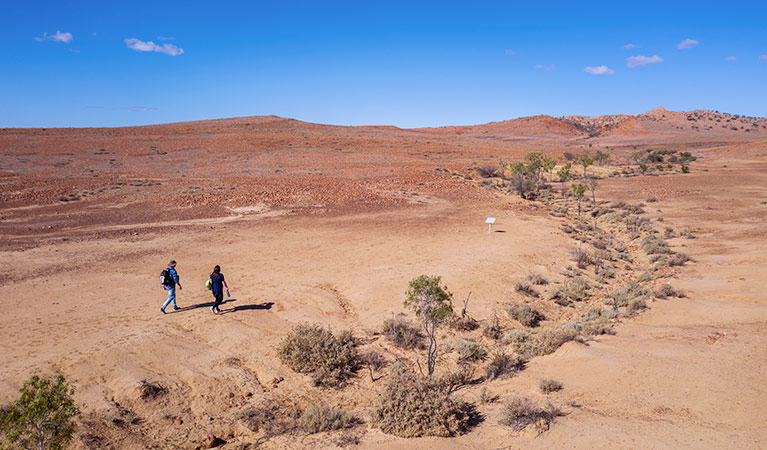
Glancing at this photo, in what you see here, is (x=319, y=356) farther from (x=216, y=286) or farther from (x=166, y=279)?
→ (x=166, y=279)

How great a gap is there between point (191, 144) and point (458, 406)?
206 feet

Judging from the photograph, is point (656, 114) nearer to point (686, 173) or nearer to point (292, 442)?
point (686, 173)

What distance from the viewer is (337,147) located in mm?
64062

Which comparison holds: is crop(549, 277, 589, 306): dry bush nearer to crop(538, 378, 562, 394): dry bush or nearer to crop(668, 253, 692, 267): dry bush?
crop(668, 253, 692, 267): dry bush

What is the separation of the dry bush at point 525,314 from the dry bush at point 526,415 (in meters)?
4.99

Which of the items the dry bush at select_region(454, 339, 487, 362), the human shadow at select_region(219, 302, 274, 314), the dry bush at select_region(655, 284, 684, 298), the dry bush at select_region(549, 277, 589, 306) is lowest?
the dry bush at select_region(454, 339, 487, 362)

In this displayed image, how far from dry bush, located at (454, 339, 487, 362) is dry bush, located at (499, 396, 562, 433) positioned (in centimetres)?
288

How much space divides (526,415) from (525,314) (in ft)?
18.4

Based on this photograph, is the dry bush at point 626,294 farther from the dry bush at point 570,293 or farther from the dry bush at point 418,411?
the dry bush at point 418,411

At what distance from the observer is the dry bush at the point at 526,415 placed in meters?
6.61

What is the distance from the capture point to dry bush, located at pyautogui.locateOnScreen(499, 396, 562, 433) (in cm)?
661

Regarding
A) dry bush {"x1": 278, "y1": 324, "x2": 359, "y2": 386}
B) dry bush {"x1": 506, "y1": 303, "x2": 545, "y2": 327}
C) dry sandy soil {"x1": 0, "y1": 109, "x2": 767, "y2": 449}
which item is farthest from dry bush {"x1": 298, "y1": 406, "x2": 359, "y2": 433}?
dry bush {"x1": 506, "y1": 303, "x2": 545, "y2": 327}

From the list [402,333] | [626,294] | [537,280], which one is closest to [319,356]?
[402,333]

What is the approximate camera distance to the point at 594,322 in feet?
34.9
